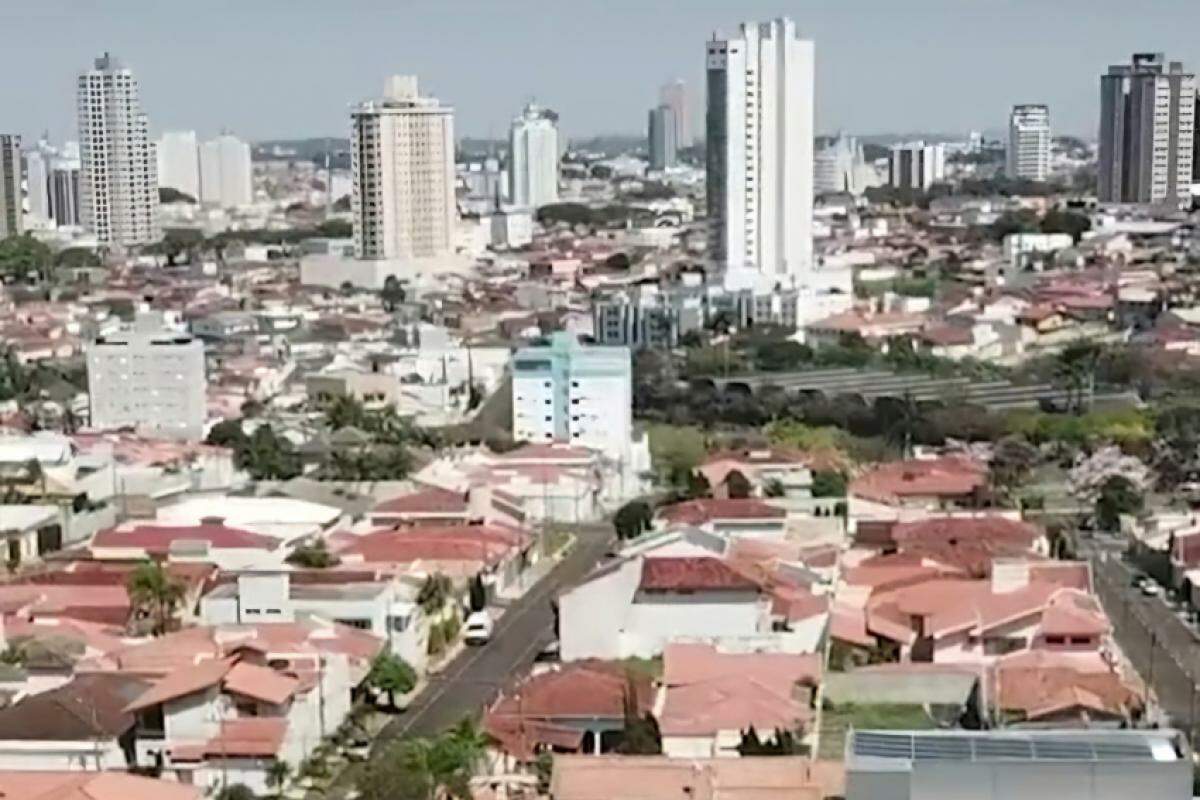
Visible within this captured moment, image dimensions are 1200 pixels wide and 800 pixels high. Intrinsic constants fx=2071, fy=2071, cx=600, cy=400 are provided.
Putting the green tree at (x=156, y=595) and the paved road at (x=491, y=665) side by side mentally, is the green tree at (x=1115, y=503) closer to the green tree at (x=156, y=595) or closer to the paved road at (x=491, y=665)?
the paved road at (x=491, y=665)

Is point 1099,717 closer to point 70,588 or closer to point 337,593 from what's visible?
point 337,593

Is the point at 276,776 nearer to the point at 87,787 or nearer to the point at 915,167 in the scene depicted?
the point at 87,787

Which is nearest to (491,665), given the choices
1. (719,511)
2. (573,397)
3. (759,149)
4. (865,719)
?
(865,719)

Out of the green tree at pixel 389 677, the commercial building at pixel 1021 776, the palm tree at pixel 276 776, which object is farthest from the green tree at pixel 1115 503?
the commercial building at pixel 1021 776

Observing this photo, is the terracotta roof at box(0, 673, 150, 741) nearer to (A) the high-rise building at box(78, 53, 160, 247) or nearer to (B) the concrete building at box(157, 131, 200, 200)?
(A) the high-rise building at box(78, 53, 160, 247)

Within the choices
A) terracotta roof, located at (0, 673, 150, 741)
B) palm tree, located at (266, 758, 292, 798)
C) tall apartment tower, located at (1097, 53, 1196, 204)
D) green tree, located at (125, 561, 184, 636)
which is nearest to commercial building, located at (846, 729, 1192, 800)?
palm tree, located at (266, 758, 292, 798)
